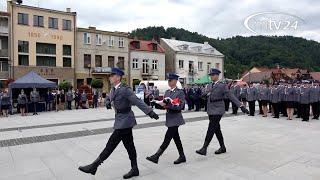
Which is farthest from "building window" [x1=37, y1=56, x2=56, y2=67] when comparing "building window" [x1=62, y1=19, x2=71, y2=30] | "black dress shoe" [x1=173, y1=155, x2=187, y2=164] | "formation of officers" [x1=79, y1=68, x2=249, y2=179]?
"black dress shoe" [x1=173, y1=155, x2=187, y2=164]

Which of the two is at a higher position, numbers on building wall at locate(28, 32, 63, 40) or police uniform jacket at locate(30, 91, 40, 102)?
numbers on building wall at locate(28, 32, 63, 40)

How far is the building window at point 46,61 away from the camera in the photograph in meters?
38.5

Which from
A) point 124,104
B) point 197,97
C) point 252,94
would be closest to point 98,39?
point 197,97

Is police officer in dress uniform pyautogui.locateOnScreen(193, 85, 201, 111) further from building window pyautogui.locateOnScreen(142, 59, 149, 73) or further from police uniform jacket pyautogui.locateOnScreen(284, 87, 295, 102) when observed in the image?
building window pyautogui.locateOnScreen(142, 59, 149, 73)

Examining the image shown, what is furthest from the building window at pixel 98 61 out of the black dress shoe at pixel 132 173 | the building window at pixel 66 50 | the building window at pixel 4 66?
the black dress shoe at pixel 132 173

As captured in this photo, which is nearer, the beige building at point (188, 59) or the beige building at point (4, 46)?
the beige building at point (4, 46)

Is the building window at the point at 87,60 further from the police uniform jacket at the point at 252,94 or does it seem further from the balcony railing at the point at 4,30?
the police uniform jacket at the point at 252,94

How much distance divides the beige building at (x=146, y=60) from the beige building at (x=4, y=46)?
16.3m

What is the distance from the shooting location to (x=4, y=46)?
121ft

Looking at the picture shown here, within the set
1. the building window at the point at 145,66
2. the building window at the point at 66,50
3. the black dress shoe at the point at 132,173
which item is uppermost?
the building window at the point at 66,50

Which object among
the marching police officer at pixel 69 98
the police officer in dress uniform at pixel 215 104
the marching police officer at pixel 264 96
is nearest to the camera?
the police officer in dress uniform at pixel 215 104

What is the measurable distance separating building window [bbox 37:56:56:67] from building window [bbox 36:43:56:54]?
0.67 m

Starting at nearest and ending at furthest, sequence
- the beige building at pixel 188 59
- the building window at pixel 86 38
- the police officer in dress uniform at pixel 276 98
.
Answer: the police officer in dress uniform at pixel 276 98
the building window at pixel 86 38
the beige building at pixel 188 59

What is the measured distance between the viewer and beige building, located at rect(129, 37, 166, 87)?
149 ft
